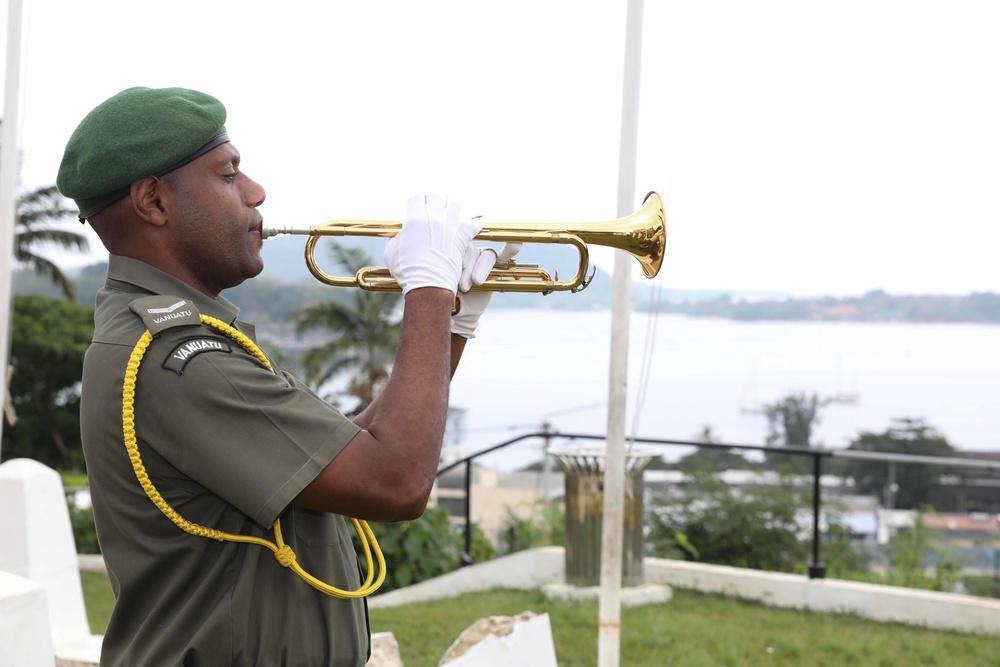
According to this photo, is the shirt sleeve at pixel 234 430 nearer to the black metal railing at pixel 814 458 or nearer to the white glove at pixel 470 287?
the white glove at pixel 470 287

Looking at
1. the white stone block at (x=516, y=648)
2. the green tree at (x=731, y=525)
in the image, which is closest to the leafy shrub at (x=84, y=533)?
the green tree at (x=731, y=525)

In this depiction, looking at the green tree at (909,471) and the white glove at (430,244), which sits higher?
the white glove at (430,244)

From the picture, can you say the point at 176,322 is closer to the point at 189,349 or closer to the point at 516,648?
the point at 189,349

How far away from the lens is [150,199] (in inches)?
69.9

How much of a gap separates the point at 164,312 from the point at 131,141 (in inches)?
11.3

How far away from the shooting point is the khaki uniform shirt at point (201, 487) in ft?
5.29

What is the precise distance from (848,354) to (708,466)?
5584cm

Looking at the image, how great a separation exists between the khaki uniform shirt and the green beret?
5.8 inches

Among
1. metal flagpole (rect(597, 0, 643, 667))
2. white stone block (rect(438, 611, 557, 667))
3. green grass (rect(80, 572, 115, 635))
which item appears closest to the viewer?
white stone block (rect(438, 611, 557, 667))

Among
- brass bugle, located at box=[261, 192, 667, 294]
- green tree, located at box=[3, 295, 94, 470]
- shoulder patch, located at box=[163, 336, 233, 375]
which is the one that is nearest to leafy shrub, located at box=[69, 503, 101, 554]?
brass bugle, located at box=[261, 192, 667, 294]

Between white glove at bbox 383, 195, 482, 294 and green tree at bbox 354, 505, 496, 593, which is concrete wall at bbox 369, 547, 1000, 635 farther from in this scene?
white glove at bbox 383, 195, 482, 294

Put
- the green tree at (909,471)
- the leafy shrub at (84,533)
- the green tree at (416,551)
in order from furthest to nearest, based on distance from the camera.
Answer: the green tree at (909,471), the leafy shrub at (84,533), the green tree at (416,551)

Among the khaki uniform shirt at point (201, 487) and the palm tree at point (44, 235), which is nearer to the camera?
the khaki uniform shirt at point (201, 487)

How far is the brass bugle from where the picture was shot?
2.21 m
